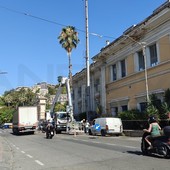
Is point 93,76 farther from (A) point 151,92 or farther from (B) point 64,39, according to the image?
(A) point 151,92

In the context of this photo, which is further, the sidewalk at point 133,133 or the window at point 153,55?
the window at point 153,55

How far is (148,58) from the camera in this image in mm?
33094

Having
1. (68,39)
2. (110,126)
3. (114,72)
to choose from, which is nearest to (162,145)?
(110,126)

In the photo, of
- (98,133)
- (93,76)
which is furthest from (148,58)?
(93,76)

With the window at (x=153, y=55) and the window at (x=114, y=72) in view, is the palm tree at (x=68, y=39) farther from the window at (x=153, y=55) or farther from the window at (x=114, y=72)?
the window at (x=153, y=55)

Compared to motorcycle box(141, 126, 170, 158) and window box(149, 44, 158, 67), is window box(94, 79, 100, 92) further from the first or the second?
motorcycle box(141, 126, 170, 158)

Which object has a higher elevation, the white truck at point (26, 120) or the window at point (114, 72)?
the window at point (114, 72)

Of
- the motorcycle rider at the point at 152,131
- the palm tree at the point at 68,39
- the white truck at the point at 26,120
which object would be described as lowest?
the motorcycle rider at the point at 152,131

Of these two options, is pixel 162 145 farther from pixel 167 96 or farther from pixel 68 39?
pixel 68 39

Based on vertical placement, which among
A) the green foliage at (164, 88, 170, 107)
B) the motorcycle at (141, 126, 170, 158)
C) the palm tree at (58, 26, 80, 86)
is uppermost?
the palm tree at (58, 26, 80, 86)

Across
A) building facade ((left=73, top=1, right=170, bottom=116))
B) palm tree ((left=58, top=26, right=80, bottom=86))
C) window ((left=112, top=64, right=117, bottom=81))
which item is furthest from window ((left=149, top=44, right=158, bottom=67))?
palm tree ((left=58, top=26, right=80, bottom=86))

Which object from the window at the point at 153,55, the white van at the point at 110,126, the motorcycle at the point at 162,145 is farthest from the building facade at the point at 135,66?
the motorcycle at the point at 162,145

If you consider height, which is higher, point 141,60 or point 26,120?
point 141,60

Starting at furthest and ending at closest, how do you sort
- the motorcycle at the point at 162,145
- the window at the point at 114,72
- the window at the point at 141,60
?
the window at the point at 114,72 → the window at the point at 141,60 → the motorcycle at the point at 162,145
